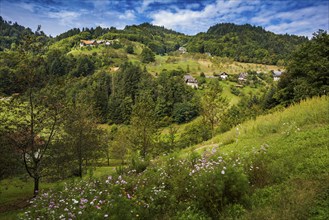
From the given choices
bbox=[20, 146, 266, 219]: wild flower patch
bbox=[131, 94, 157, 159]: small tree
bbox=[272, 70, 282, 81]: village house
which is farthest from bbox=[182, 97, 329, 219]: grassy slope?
bbox=[272, 70, 282, 81]: village house

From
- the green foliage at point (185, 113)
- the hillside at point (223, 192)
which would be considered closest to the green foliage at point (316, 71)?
the hillside at point (223, 192)

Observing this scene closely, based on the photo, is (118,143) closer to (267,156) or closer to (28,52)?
(28,52)

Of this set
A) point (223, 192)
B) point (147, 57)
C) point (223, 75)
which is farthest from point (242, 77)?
point (223, 192)

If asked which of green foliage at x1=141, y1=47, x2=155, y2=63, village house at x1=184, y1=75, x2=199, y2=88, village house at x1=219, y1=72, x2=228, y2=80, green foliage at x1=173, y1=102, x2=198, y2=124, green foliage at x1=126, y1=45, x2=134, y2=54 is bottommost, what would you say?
green foliage at x1=173, y1=102, x2=198, y2=124

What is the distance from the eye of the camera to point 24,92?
1317 cm

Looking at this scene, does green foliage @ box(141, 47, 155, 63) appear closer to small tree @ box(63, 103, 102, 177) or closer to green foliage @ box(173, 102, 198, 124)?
green foliage @ box(173, 102, 198, 124)

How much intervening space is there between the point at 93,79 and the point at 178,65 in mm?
42892

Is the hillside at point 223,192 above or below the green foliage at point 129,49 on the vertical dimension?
below

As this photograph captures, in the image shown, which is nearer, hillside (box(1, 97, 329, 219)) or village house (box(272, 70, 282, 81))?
hillside (box(1, 97, 329, 219))

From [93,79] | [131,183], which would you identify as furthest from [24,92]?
[93,79]

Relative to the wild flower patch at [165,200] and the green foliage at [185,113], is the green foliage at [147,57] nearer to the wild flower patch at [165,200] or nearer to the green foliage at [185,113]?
the green foliage at [185,113]

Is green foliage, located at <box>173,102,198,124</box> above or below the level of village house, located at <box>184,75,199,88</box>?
below

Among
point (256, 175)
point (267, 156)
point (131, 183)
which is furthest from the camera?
point (267, 156)

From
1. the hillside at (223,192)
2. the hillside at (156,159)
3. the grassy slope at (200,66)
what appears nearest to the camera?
the hillside at (223,192)
